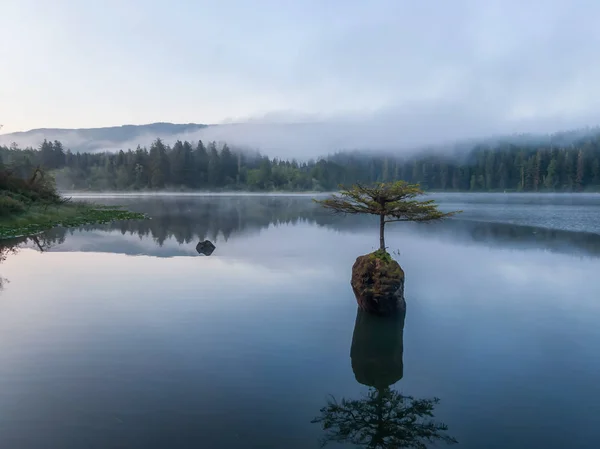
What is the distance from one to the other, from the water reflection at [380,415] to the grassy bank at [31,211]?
43770 millimetres

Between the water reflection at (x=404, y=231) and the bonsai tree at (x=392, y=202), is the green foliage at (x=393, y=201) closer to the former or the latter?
the bonsai tree at (x=392, y=202)

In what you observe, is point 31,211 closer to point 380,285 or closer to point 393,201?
point 393,201

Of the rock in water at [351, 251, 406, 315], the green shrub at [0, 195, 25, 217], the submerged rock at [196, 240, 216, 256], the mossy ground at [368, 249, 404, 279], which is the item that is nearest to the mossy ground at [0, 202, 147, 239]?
the green shrub at [0, 195, 25, 217]

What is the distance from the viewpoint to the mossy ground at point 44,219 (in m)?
47.5

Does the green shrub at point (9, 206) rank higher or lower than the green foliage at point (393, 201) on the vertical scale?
lower

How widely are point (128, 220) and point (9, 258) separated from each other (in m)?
34.7

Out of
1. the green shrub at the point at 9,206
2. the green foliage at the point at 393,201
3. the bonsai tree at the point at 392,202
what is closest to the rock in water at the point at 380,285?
the bonsai tree at the point at 392,202

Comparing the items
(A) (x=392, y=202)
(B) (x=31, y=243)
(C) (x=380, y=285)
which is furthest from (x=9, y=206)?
(C) (x=380, y=285)

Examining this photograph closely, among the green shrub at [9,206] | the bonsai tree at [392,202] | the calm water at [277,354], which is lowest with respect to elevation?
the calm water at [277,354]

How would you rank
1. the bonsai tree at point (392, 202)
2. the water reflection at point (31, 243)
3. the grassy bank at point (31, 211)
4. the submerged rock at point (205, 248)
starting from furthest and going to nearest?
the grassy bank at point (31, 211)
the submerged rock at point (205, 248)
the water reflection at point (31, 243)
the bonsai tree at point (392, 202)

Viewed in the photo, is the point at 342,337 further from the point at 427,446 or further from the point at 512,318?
the point at 512,318

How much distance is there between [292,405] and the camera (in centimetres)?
1145

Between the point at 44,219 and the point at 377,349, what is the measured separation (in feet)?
187

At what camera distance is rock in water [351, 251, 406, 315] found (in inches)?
764
